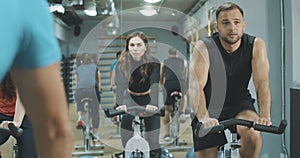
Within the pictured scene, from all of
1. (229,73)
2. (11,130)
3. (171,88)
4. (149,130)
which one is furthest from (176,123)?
(11,130)

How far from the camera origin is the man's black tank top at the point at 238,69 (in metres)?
2.45

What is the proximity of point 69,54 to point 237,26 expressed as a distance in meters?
1.93

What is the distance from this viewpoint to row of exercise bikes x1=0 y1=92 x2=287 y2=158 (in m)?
2.00

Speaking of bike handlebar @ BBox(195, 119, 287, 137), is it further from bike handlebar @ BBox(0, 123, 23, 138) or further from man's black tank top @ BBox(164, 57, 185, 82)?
man's black tank top @ BBox(164, 57, 185, 82)

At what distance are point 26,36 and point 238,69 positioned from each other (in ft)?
6.77

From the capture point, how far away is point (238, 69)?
8.11 ft

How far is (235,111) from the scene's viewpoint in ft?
8.06

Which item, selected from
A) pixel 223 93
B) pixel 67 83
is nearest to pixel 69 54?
pixel 67 83

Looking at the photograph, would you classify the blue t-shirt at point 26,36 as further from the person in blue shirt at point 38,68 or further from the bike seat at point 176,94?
the bike seat at point 176,94

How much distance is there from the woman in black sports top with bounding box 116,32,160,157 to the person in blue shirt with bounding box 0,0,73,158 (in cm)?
255

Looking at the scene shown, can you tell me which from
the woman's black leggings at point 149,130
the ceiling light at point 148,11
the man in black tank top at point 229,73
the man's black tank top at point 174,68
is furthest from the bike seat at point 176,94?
the man in black tank top at point 229,73

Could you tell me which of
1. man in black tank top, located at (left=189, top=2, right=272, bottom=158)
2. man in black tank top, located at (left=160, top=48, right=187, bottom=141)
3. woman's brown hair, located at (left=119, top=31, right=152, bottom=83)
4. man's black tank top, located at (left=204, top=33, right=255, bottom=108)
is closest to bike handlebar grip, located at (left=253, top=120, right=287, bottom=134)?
man in black tank top, located at (left=189, top=2, right=272, bottom=158)

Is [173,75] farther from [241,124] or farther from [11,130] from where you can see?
[11,130]

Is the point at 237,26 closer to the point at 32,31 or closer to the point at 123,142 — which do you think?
the point at 123,142
